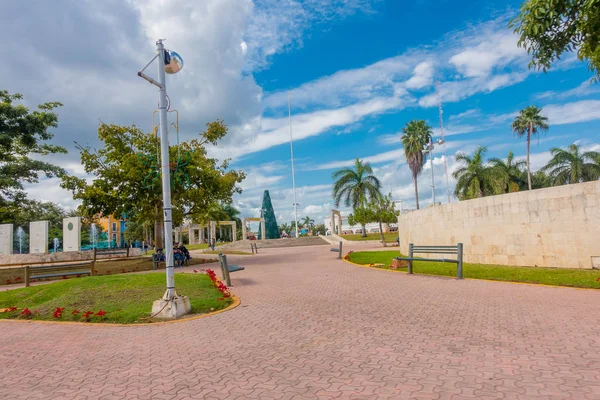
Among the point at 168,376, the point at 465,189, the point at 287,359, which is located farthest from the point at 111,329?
the point at 465,189

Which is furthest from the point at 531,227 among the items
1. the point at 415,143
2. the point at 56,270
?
the point at 415,143

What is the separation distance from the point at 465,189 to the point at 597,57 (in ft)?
116

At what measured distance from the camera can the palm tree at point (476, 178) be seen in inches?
1544

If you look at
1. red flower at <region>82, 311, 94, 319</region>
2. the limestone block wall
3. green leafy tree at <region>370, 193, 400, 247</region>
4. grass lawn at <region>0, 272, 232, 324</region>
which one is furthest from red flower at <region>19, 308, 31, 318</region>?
green leafy tree at <region>370, 193, 400, 247</region>

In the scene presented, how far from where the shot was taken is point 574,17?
7.54 meters

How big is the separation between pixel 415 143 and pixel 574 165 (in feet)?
48.4

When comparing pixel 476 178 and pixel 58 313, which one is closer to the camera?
pixel 58 313

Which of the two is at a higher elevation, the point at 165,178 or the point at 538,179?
the point at 538,179

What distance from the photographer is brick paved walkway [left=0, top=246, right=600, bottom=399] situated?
3602 mm

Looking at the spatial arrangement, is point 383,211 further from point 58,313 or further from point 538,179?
point 58,313

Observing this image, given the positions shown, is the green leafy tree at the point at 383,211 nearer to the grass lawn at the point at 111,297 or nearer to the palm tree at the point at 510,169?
the palm tree at the point at 510,169

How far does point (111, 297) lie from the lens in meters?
8.70

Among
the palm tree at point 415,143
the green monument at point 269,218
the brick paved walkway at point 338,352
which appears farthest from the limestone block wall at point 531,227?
the green monument at point 269,218

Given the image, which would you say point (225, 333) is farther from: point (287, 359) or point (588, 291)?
point (588, 291)
